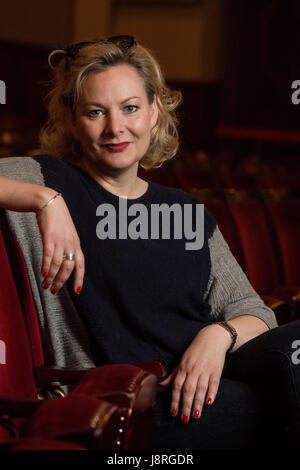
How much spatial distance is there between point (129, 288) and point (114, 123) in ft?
0.64

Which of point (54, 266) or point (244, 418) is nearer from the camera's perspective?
point (54, 266)

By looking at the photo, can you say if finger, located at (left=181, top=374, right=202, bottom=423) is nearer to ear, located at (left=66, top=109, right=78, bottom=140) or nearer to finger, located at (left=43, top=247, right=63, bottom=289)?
finger, located at (left=43, top=247, right=63, bottom=289)

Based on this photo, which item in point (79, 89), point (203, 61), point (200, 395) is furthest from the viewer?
point (203, 61)

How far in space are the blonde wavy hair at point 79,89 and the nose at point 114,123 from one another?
58 mm

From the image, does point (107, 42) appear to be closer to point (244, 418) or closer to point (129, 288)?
point (129, 288)

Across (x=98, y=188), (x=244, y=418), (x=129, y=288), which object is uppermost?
(x=98, y=188)

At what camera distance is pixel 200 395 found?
0.74m

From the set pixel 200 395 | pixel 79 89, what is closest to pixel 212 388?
pixel 200 395

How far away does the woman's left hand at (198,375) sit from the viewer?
0.74m

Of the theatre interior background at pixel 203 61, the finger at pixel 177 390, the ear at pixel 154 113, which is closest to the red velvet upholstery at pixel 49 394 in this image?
the finger at pixel 177 390

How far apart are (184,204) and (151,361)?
0.25 m

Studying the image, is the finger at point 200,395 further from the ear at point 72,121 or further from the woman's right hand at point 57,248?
the ear at point 72,121
